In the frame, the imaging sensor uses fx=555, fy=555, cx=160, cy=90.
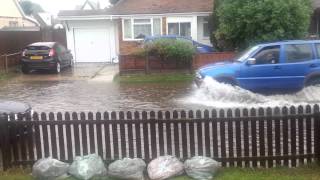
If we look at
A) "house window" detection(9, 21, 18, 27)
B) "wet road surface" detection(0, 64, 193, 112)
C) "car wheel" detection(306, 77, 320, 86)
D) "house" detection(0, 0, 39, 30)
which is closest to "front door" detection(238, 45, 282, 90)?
"car wheel" detection(306, 77, 320, 86)

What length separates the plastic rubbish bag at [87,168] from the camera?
799 cm

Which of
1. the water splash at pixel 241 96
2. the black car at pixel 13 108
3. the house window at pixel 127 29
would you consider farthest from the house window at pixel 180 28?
the black car at pixel 13 108

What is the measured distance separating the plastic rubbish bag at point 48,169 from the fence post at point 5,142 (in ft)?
2.34

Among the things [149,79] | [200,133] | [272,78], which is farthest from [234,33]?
[200,133]

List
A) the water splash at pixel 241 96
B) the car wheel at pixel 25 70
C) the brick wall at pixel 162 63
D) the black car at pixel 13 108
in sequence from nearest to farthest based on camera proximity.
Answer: the black car at pixel 13 108
the water splash at pixel 241 96
the brick wall at pixel 162 63
the car wheel at pixel 25 70

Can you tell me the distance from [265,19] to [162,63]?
4.48 m

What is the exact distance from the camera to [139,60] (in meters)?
22.8

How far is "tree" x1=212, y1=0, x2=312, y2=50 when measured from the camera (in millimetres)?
21109

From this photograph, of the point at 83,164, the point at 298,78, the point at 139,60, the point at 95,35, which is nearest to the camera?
the point at 83,164

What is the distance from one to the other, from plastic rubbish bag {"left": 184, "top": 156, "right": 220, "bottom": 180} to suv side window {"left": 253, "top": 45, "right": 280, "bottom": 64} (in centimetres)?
800

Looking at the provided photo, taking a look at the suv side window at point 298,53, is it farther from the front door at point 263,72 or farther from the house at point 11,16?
the house at point 11,16

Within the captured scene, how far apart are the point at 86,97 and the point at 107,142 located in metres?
9.58

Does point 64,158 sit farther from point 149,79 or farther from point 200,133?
point 149,79

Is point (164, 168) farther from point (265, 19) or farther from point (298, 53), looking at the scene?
point (265, 19)
